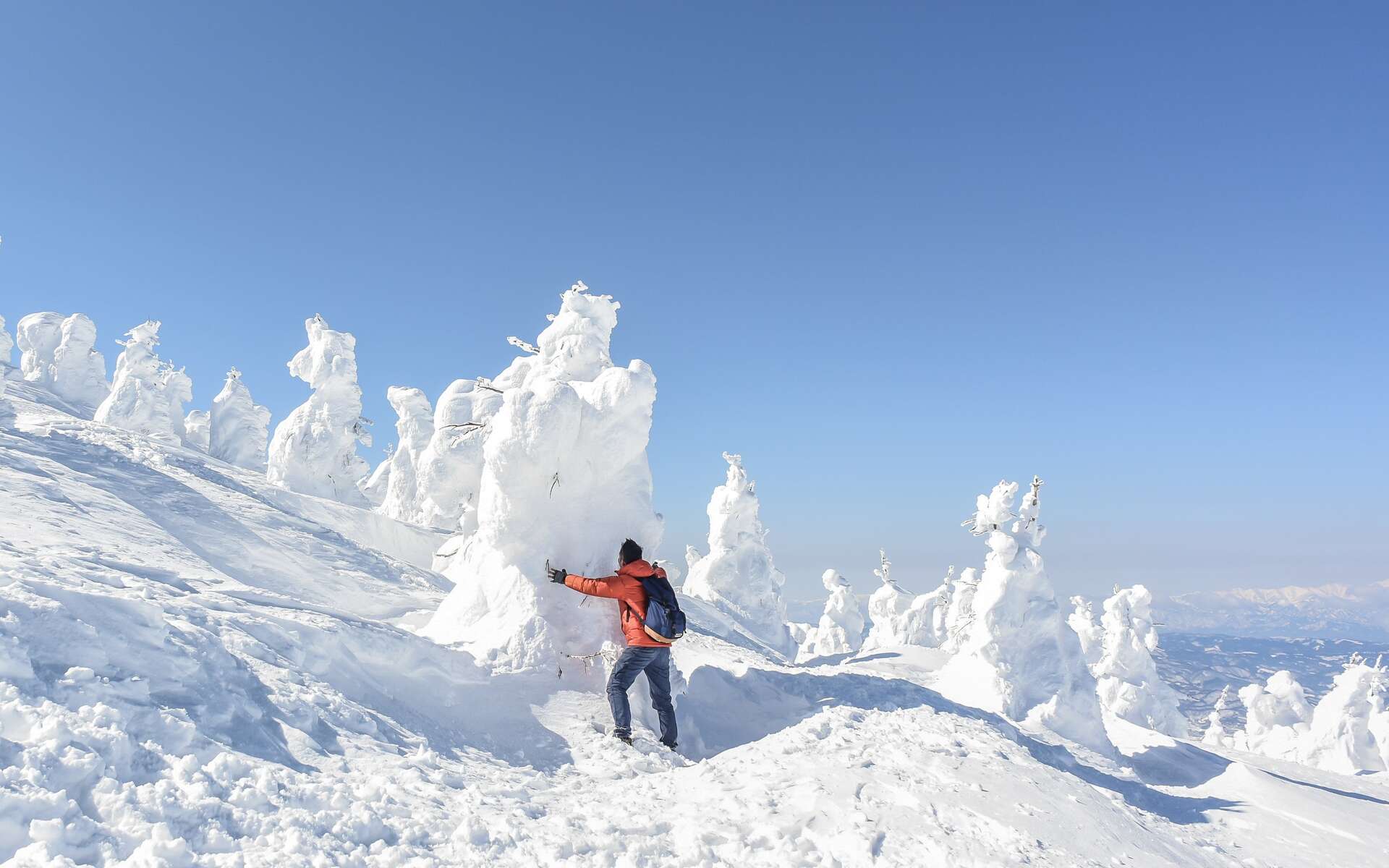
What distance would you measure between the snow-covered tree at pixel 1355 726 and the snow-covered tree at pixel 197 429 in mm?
71904

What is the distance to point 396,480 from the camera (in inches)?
1748

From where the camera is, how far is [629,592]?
8.66 metres

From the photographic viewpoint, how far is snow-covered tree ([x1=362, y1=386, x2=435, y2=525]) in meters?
43.6

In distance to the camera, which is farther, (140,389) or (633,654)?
(140,389)

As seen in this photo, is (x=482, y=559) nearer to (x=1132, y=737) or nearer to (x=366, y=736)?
(x=366, y=736)

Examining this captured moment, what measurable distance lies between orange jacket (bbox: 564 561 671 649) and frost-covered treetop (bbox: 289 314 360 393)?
3704 cm

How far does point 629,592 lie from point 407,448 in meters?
40.3

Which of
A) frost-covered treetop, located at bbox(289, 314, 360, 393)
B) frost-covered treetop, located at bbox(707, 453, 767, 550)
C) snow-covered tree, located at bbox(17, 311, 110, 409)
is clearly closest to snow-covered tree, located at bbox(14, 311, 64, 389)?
snow-covered tree, located at bbox(17, 311, 110, 409)

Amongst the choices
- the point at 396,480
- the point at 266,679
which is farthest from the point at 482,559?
the point at 396,480

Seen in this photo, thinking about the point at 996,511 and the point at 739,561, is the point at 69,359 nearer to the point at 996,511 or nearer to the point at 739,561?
the point at 739,561

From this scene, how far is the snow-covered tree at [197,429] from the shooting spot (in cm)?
5377

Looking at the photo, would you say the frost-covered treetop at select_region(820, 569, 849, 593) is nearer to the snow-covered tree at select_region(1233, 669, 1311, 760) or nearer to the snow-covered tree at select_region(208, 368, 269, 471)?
the snow-covered tree at select_region(1233, 669, 1311, 760)

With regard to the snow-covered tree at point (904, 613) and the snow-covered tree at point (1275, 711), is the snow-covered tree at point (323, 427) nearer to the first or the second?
the snow-covered tree at point (904, 613)

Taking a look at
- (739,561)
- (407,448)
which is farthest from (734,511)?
(407,448)
